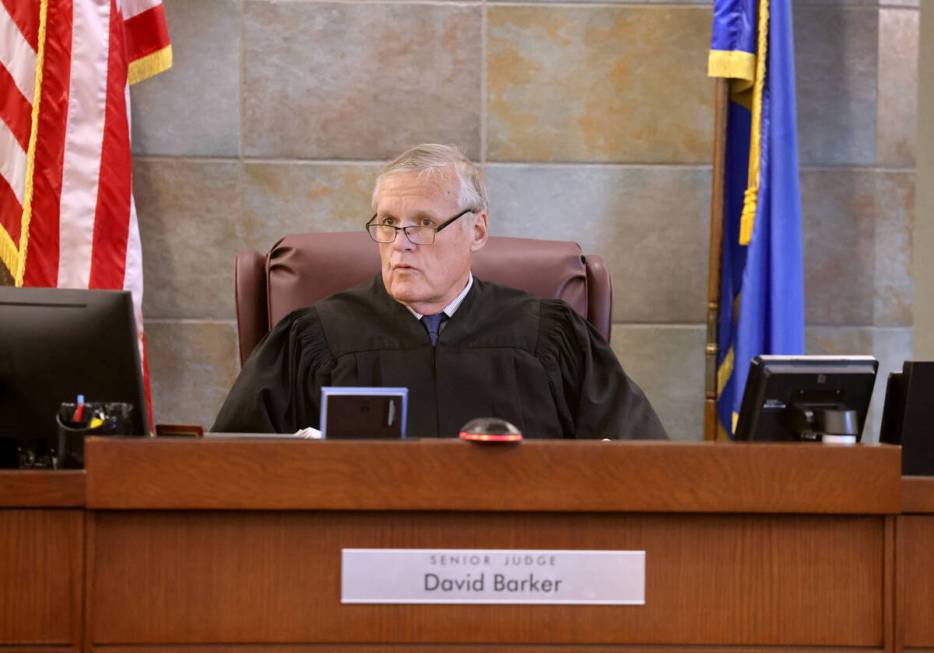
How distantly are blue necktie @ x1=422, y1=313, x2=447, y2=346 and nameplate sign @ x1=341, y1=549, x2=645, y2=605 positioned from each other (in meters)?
1.18

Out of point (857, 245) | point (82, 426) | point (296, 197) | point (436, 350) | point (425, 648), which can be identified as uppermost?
point (296, 197)

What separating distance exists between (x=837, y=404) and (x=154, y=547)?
95 cm

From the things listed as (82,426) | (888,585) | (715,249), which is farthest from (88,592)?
(715,249)

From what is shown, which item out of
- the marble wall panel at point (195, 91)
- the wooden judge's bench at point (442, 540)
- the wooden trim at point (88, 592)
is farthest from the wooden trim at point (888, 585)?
the marble wall panel at point (195, 91)

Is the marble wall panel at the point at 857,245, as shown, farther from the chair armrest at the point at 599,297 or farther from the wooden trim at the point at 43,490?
the wooden trim at the point at 43,490

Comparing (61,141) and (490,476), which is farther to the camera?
(61,141)

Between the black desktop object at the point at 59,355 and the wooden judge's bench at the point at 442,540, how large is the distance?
1.06 ft

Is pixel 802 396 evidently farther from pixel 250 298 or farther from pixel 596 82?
pixel 596 82

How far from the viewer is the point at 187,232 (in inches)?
133

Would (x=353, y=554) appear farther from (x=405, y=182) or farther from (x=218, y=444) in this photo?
(x=405, y=182)

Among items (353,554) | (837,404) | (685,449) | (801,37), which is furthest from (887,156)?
(353,554)

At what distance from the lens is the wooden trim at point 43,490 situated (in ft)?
4.27

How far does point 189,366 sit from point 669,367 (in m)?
1.49

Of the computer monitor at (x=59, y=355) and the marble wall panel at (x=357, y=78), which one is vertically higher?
the marble wall panel at (x=357, y=78)
